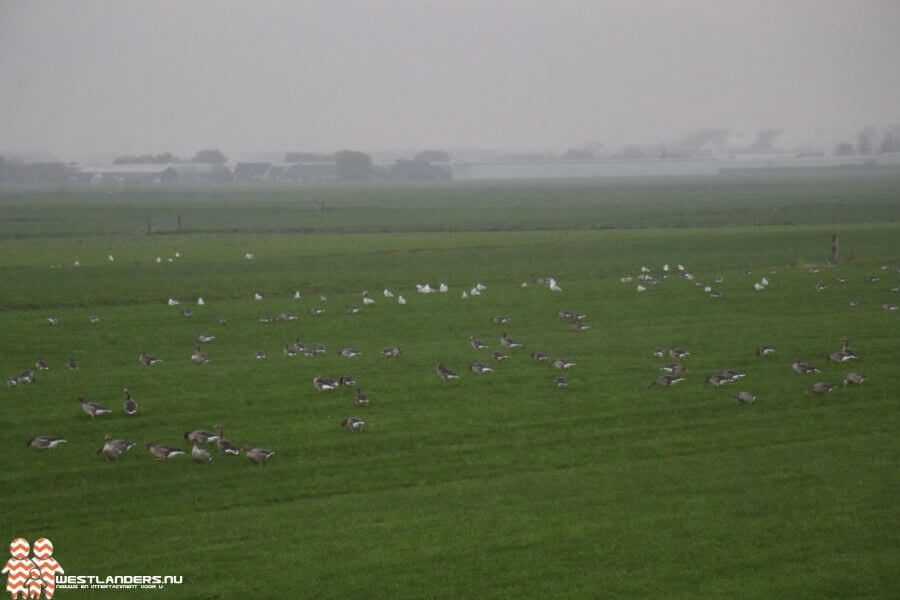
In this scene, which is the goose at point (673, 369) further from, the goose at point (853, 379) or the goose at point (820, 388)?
the goose at point (853, 379)

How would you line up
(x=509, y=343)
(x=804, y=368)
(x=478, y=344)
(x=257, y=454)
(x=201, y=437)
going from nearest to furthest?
(x=257, y=454), (x=201, y=437), (x=804, y=368), (x=478, y=344), (x=509, y=343)

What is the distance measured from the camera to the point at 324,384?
2516 cm

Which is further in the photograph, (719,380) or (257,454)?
(719,380)

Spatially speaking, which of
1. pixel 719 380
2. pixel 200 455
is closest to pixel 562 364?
pixel 719 380

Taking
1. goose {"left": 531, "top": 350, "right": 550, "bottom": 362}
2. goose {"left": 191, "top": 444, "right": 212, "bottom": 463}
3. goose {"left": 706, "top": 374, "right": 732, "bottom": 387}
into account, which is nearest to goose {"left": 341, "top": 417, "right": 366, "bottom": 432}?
goose {"left": 191, "top": 444, "right": 212, "bottom": 463}

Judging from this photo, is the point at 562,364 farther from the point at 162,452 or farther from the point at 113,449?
the point at 113,449

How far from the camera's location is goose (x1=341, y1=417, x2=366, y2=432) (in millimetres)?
21672

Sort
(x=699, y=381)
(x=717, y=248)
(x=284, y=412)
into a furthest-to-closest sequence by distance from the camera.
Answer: (x=717, y=248), (x=699, y=381), (x=284, y=412)

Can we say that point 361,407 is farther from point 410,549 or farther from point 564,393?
point 410,549

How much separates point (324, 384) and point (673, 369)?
27.1 ft

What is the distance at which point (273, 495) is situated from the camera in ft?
59.7

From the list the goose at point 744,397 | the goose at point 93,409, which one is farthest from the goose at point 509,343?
the goose at point 93,409

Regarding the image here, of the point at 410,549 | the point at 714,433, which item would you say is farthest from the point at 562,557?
the point at 714,433

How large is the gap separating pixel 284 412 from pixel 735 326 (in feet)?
53.5
